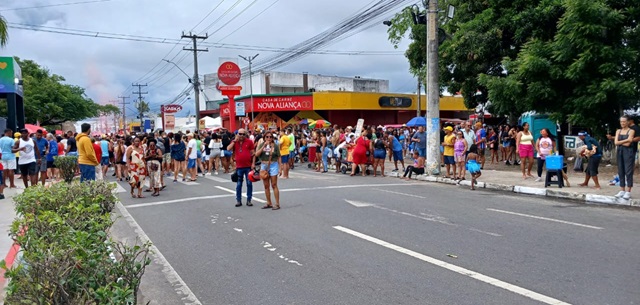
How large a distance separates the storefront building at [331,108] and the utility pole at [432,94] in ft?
89.7

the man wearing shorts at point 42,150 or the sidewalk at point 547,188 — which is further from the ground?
the man wearing shorts at point 42,150

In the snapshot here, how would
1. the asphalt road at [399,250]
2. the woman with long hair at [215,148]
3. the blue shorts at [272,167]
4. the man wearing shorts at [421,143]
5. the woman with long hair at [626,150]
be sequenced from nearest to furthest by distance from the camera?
the asphalt road at [399,250] < the woman with long hair at [626,150] < the blue shorts at [272,167] < the man wearing shorts at [421,143] < the woman with long hair at [215,148]

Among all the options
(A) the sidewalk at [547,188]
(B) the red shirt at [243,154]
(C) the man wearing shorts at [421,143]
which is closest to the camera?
(B) the red shirt at [243,154]

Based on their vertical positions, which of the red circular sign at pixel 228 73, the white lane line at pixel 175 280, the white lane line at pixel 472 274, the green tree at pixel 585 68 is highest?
the red circular sign at pixel 228 73

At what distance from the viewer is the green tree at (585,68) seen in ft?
49.0

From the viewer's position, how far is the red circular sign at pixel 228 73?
36.3 meters

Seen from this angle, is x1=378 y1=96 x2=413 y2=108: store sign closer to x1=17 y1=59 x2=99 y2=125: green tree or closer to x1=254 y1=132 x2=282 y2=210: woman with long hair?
x1=17 y1=59 x2=99 y2=125: green tree

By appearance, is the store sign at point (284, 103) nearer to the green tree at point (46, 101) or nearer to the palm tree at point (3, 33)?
the green tree at point (46, 101)

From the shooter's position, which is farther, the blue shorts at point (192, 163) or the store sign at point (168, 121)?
the store sign at point (168, 121)

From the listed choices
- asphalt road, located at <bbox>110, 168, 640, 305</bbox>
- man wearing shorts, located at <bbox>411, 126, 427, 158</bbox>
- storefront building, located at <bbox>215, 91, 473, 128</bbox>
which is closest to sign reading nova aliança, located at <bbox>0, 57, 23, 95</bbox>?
asphalt road, located at <bbox>110, 168, 640, 305</bbox>

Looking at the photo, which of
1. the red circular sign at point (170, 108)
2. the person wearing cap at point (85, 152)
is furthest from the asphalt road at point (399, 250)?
the red circular sign at point (170, 108)

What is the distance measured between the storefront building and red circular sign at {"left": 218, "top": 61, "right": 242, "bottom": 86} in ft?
23.0

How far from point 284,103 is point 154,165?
32578 millimetres

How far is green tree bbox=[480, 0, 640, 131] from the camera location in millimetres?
14938
